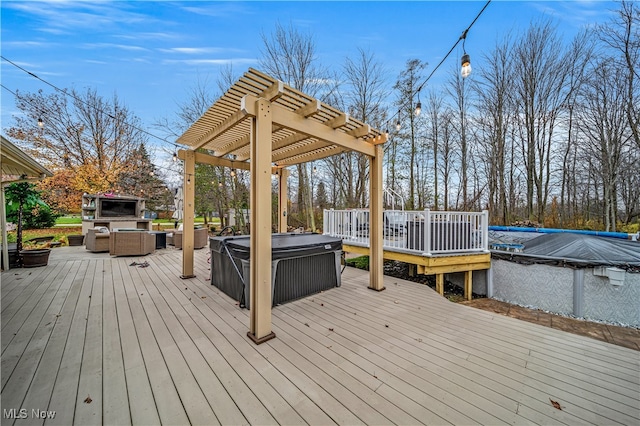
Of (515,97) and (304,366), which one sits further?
(515,97)

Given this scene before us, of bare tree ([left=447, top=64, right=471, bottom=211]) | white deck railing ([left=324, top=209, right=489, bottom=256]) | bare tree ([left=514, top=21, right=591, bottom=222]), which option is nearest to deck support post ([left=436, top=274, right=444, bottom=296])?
white deck railing ([left=324, top=209, right=489, bottom=256])

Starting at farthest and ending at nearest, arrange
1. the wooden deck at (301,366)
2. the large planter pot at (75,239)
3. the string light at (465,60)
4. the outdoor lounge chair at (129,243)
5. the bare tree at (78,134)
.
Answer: the bare tree at (78,134) → the large planter pot at (75,239) → the outdoor lounge chair at (129,243) → the string light at (465,60) → the wooden deck at (301,366)

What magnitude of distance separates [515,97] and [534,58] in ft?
4.43

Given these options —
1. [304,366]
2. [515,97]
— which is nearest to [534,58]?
[515,97]

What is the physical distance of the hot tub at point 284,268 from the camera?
3117 mm

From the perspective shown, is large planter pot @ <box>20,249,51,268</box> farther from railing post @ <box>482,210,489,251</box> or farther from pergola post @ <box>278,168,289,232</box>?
railing post @ <box>482,210,489,251</box>

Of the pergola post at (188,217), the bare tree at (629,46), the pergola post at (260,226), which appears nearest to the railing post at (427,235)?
the pergola post at (260,226)

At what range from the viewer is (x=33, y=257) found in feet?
16.2

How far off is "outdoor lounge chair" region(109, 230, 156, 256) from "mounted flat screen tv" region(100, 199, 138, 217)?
3847 millimetres

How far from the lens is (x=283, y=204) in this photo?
5801 millimetres

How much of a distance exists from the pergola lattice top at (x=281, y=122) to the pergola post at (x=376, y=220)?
25 centimetres

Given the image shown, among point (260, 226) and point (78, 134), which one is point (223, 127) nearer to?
point (260, 226)

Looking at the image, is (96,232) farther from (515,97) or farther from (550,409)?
(515,97)

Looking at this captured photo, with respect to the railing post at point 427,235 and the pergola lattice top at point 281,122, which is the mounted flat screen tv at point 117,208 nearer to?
the pergola lattice top at point 281,122
